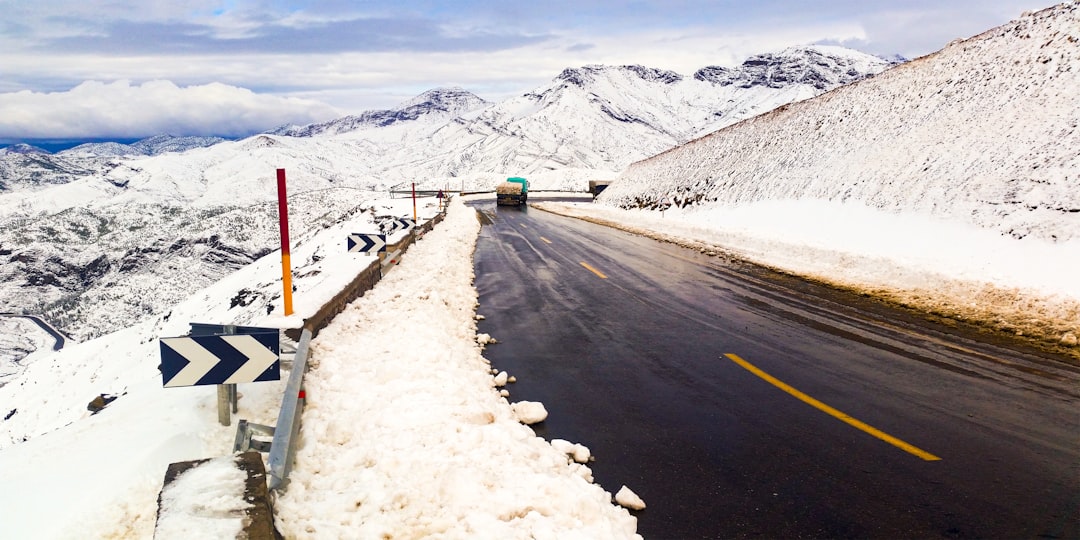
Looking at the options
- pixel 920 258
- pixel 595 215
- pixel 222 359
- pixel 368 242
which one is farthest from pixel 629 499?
pixel 595 215

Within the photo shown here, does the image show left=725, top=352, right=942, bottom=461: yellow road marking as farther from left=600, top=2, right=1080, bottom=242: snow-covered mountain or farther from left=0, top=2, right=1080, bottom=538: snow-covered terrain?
left=600, top=2, right=1080, bottom=242: snow-covered mountain

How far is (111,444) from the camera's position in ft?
14.5

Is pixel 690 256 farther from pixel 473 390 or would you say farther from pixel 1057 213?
pixel 473 390

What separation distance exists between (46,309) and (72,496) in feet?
685

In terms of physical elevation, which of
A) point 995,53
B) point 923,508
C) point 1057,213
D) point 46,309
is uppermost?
point 995,53

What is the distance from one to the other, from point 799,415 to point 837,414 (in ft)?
1.19

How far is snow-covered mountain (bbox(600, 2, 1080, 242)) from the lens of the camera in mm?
14547

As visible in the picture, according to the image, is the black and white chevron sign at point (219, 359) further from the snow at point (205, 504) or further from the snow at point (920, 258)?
the snow at point (920, 258)

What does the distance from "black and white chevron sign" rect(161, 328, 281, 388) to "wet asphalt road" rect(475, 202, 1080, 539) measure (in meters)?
2.43

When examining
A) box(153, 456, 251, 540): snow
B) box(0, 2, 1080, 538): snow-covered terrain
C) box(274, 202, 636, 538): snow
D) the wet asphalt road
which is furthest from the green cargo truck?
box(153, 456, 251, 540): snow

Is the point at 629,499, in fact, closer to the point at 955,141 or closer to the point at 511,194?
the point at 955,141

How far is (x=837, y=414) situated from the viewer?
5.46m

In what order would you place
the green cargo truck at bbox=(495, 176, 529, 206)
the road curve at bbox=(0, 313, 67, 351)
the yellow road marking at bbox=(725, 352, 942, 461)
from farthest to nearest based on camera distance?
the road curve at bbox=(0, 313, 67, 351) → the green cargo truck at bbox=(495, 176, 529, 206) → the yellow road marking at bbox=(725, 352, 942, 461)

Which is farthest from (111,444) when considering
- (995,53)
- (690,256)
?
(995,53)
